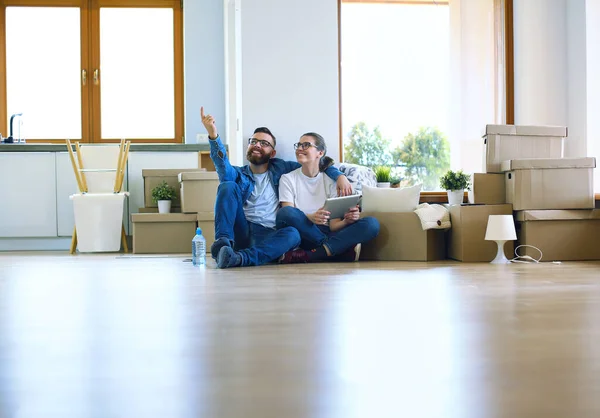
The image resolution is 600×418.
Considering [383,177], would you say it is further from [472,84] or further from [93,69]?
[93,69]

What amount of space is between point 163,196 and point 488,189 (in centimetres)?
249

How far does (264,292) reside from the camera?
242 cm

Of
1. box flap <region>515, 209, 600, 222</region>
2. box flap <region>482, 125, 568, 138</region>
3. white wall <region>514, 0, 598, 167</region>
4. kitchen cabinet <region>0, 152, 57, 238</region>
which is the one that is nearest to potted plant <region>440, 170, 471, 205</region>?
box flap <region>482, 125, 568, 138</region>

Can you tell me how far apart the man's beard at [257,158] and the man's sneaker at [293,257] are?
0.55 m

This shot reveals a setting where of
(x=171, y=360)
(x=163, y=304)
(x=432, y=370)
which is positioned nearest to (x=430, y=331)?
Answer: (x=432, y=370)

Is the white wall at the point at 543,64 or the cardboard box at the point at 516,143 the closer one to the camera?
the cardboard box at the point at 516,143

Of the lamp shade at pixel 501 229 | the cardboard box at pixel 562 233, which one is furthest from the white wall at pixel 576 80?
the lamp shade at pixel 501 229

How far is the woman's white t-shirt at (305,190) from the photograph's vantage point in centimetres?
395

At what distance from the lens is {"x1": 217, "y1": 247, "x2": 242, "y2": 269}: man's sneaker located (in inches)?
136

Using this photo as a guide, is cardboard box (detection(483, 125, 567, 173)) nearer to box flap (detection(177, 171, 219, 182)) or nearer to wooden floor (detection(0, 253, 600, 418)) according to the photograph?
wooden floor (detection(0, 253, 600, 418))

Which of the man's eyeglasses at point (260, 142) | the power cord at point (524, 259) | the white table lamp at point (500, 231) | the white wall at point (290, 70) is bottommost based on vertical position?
the power cord at point (524, 259)

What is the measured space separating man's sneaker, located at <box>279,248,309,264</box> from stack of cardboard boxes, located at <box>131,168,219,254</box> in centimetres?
152

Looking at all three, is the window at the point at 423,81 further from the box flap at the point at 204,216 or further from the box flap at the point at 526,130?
the box flap at the point at 204,216

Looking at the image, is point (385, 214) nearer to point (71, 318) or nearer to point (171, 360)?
point (71, 318)
